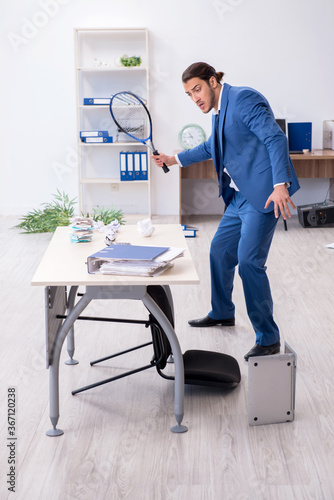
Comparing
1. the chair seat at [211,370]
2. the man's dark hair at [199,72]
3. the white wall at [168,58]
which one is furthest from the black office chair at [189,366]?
the white wall at [168,58]

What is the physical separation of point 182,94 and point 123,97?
86cm

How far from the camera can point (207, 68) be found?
→ 9.20 ft

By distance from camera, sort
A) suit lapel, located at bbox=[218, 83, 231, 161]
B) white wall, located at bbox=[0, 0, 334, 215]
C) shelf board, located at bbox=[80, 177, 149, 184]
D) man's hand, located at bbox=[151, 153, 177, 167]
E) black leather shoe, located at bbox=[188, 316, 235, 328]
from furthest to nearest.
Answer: shelf board, located at bbox=[80, 177, 149, 184] → white wall, located at bbox=[0, 0, 334, 215] → black leather shoe, located at bbox=[188, 316, 235, 328] → man's hand, located at bbox=[151, 153, 177, 167] → suit lapel, located at bbox=[218, 83, 231, 161]

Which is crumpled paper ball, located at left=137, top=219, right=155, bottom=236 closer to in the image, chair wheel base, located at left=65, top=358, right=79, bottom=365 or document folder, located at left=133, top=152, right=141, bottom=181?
chair wheel base, located at left=65, top=358, right=79, bottom=365

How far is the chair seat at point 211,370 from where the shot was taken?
8.56 ft

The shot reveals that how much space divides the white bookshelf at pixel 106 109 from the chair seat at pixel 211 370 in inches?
148

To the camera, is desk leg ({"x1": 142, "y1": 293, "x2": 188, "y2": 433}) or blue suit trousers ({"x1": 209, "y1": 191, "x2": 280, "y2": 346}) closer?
desk leg ({"x1": 142, "y1": 293, "x2": 188, "y2": 433})

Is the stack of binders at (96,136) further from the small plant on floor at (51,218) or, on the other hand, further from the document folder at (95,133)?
the small plant on floor at (51,218)

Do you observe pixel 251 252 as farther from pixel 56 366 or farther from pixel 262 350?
pixel 56 366

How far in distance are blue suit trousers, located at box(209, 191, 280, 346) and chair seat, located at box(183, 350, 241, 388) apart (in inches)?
10.1

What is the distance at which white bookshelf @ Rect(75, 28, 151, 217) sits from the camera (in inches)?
250

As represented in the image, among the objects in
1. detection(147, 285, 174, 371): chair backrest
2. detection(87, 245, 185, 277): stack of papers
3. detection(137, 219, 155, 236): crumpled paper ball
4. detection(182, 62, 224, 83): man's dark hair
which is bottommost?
detection(147, 285, 174, 371): chair backrest

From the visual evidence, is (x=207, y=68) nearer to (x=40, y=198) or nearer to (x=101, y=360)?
(x=101, y=360)

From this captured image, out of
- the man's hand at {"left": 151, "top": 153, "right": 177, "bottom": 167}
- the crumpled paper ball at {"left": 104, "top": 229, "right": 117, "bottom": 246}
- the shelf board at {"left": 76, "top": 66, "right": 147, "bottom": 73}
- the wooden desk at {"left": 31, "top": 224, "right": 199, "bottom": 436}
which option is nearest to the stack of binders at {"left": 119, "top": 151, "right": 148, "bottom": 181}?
the shelf board at {"left": 76, "top": 66, "right": 147, "bottom": 73}
